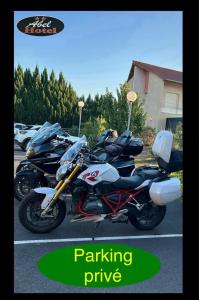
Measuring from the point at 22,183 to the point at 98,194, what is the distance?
156 cm

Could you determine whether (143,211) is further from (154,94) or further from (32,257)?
(154,94)

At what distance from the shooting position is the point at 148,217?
4.06 metres

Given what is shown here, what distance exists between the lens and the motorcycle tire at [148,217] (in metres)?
4.01

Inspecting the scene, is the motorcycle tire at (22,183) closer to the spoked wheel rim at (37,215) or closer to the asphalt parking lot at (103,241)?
the asphalt parking lot at (103,241)

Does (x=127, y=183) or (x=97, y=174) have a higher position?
(x=97, y=174)

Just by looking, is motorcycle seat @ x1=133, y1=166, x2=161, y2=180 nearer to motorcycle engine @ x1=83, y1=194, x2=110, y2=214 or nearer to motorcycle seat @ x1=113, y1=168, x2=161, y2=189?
motorcycle seat @ x1=113, y1=168, x2=161, y2=189

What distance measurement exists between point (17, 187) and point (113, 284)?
106 inches

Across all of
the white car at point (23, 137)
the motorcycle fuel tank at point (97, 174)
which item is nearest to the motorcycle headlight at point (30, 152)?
the motorcycle fuel tank at point (97, 174)

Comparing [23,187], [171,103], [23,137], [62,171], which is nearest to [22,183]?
[23,187]

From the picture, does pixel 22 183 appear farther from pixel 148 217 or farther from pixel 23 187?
pixel 148 217

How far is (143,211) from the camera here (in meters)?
4.02

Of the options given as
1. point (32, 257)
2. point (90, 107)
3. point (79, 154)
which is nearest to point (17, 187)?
point (79, 154)

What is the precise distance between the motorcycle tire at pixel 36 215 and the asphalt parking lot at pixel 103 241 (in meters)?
0.08
